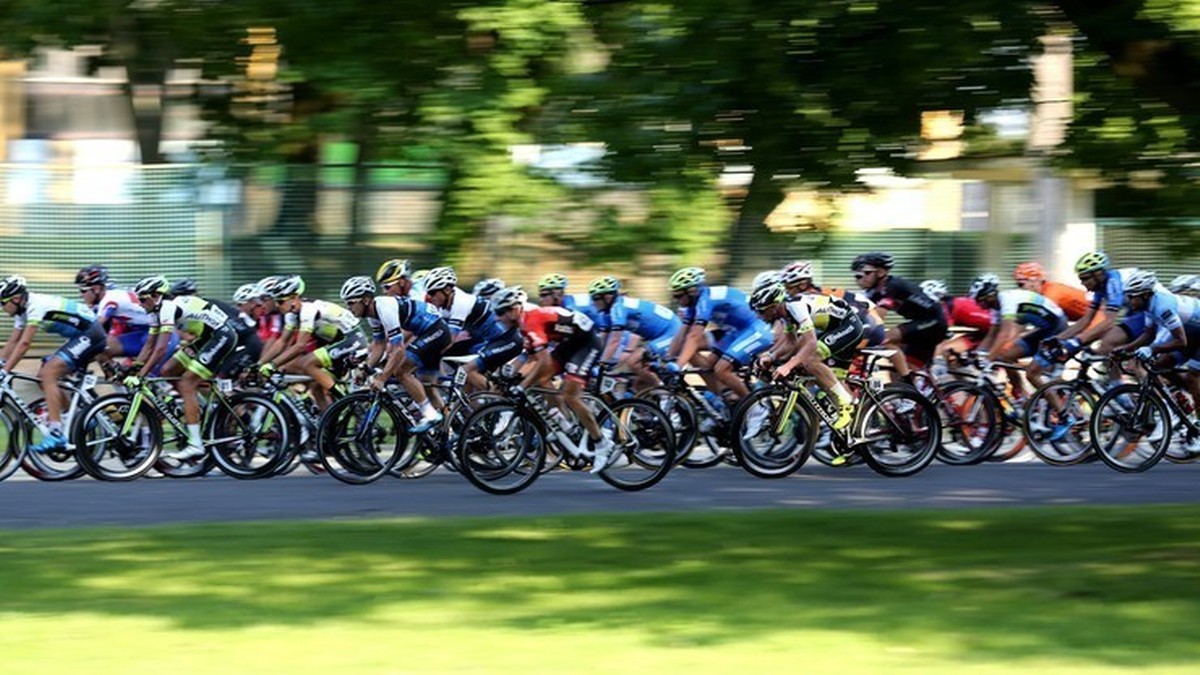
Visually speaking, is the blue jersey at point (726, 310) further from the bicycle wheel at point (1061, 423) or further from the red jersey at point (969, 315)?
the bicycle wheel at point (1061, 423)

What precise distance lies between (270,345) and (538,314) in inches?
93.8

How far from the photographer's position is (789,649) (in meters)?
8.28

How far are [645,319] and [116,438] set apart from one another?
4442 mm

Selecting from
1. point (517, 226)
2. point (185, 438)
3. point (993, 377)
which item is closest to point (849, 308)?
point (993, 377)

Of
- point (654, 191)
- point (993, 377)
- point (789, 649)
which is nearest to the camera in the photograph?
point (789, 649)

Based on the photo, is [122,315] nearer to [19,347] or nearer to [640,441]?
[19,347]

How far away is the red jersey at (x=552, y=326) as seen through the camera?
15617mm

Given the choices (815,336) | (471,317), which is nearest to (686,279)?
(815,336)

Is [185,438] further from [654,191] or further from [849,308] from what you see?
[654,191]

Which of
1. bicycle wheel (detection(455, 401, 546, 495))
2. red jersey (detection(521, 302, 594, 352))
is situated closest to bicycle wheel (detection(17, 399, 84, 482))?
bicycle wheel (detection(455, 401, 546, 495))

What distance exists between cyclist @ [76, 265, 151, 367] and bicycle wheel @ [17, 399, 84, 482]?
107 cm

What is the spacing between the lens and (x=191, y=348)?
1664cm

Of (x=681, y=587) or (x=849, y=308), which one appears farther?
(x=849, y=308)

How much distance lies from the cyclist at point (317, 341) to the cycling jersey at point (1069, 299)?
666 cm
